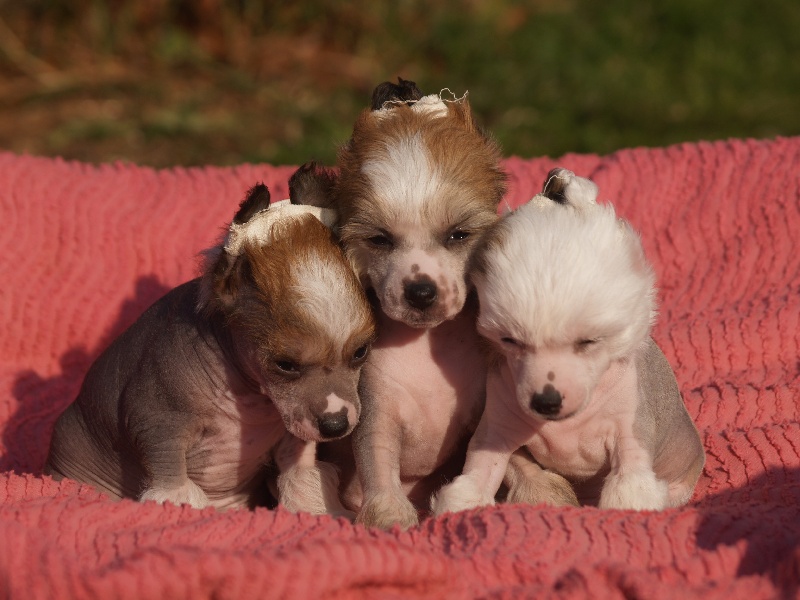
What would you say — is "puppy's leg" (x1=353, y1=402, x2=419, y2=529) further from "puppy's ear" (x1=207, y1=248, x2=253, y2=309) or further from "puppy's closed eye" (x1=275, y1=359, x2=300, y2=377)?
"puppy's ear" (x1=207, y1=248, x2=253, y2=309)

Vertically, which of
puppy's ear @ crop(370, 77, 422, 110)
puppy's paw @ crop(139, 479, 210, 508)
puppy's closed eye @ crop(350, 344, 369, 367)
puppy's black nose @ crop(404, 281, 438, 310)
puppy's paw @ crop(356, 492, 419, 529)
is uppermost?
puppy's ear @ crop(370, 77, 422, 110)

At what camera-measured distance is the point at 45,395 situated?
5.32 m

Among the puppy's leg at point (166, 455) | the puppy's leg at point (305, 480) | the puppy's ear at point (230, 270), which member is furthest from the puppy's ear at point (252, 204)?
the puppy's leg at point (305, 480)

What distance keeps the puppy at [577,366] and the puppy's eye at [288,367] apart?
23.9 inches

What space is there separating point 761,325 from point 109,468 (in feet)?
9.26

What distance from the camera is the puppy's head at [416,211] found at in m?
3.67

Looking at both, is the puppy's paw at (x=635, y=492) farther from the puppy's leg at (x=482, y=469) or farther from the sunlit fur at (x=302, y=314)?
the sunlit fur at (x=302, y=314)

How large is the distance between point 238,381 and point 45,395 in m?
1.70

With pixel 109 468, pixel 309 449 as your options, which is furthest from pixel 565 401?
pixel 109 468

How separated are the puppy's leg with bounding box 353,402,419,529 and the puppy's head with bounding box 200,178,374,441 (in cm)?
17

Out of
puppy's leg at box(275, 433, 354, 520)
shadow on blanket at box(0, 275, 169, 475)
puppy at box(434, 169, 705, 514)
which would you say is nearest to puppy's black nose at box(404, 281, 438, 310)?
puppy at box(434, 169, 705, 514)

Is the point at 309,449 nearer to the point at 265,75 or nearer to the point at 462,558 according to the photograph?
the point at 462,558

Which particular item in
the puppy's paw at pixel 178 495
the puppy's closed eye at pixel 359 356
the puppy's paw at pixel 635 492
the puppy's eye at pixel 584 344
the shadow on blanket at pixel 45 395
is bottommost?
the shadow on blanket at pixel 45 395

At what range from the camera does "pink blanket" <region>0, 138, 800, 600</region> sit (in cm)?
308
